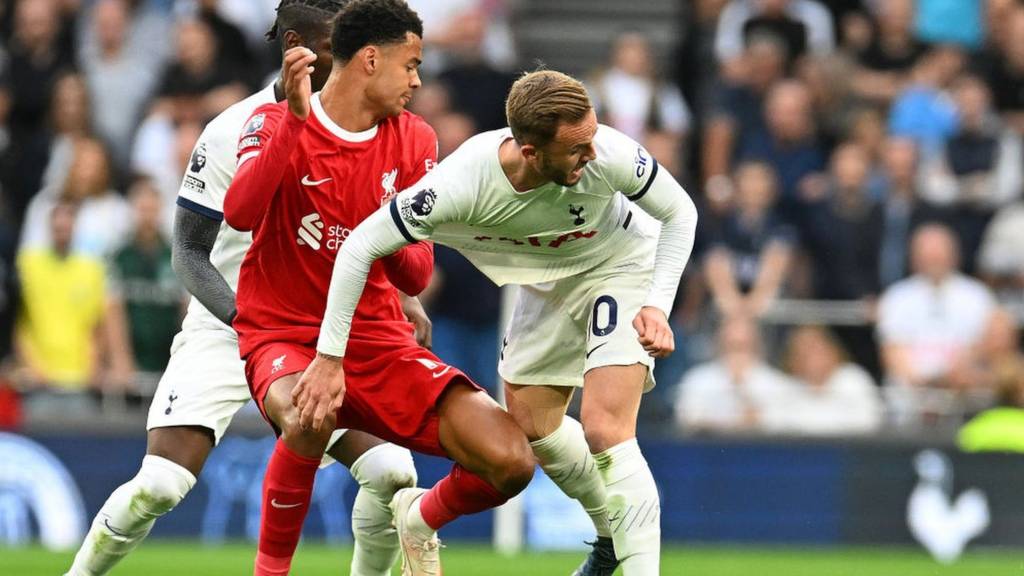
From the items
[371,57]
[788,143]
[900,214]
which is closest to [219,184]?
[371,57]

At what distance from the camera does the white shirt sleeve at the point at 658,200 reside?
7.08m

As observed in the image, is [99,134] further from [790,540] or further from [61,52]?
[790,540]

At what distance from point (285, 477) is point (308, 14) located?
1855mm

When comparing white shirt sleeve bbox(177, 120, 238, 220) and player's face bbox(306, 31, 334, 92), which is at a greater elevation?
player's face bbox(306, 31, 334, 92)

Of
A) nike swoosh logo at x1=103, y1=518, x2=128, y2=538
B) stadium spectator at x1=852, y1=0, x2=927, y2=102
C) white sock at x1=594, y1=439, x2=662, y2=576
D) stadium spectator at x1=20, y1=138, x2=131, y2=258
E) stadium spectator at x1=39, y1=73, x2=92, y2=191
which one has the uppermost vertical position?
stadium spectator at x1=852, y1=0, x2=927, y2=102

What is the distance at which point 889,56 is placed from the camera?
14.9 m

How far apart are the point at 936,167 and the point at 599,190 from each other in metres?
7.44

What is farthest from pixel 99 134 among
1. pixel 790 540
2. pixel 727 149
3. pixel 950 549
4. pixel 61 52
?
pixel 950 549

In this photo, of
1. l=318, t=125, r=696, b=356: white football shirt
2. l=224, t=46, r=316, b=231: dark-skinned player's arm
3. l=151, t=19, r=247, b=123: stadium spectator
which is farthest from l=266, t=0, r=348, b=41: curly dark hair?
l=151, t=19, r=247, b=123: stadium spectator

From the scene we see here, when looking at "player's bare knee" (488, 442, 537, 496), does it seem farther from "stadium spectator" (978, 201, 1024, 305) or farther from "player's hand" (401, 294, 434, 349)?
"stadium spectator" (978, 201, 1024, 305)

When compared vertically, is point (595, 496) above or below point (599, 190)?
below

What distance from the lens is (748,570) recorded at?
34.7ft

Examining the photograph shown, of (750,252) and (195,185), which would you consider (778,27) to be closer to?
(750,252)

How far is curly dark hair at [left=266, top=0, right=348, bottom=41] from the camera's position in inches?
294
